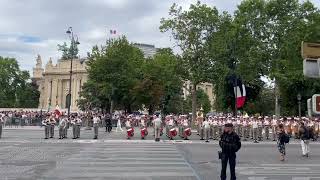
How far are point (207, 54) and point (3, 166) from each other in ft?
132

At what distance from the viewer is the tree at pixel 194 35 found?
182 ft

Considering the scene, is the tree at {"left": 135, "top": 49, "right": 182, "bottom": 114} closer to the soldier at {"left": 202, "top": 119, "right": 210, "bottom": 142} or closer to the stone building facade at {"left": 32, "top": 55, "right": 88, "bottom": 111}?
the soldier at {"left": 202, "top": 119, "right": 210, "bottom": 142}

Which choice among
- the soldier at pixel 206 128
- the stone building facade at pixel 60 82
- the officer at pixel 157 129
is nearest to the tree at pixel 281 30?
the soldier at pixel 206 128

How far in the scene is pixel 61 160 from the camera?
18859mm

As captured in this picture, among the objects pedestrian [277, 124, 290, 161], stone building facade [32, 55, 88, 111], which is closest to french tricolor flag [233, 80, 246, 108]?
pedestrian [277, 124, 290, 161]

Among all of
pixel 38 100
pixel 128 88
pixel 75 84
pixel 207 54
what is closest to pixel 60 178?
pixel 207 54

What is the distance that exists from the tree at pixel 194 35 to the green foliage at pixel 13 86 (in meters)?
82.5

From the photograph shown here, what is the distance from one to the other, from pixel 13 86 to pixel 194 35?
91.6 metres

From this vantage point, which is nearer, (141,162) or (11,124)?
(141,162)

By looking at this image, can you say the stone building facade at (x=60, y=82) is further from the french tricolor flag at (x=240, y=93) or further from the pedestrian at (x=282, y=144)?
the pedestrian at (x=282, y=144)

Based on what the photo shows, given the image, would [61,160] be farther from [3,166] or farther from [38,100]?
[38,100]

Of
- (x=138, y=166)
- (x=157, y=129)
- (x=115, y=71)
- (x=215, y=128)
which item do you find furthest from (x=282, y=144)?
(x=115, y=71)

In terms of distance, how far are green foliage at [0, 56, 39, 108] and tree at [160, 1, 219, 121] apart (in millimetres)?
82476

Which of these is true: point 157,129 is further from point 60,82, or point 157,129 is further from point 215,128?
point 60,82
